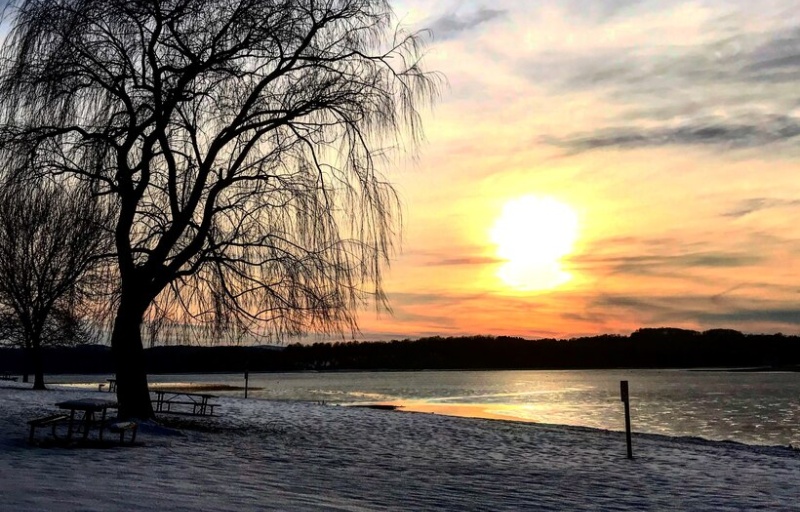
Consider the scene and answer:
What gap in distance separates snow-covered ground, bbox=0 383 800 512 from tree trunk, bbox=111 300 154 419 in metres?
1.58

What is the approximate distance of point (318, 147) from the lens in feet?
56.2

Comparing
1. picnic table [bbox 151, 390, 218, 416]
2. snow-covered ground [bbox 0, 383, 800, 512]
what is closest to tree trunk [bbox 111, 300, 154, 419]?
snow-covered ground [bbox 0, 383, 800, 512]

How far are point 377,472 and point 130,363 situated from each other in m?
7.93

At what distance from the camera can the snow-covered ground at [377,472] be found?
352 inches

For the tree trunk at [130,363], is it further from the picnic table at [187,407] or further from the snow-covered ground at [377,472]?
the picnic table at [187,407]

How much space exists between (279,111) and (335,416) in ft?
40.1

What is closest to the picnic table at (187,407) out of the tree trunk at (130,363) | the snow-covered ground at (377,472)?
the snow-covered ground at (377,472)

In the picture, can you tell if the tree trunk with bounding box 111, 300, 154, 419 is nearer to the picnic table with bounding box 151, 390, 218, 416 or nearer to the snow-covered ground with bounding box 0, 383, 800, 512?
the snow-covered ground with bounding box 0, 383, 800, 512

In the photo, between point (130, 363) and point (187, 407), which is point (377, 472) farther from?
point (187, 407)

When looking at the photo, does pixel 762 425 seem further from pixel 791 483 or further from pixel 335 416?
pixel 791 483

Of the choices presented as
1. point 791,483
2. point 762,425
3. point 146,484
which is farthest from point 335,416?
point 762,425

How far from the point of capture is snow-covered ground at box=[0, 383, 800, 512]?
895 cm

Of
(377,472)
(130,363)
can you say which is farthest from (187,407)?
(377,472)

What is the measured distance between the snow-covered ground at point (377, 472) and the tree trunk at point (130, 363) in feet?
5.17
